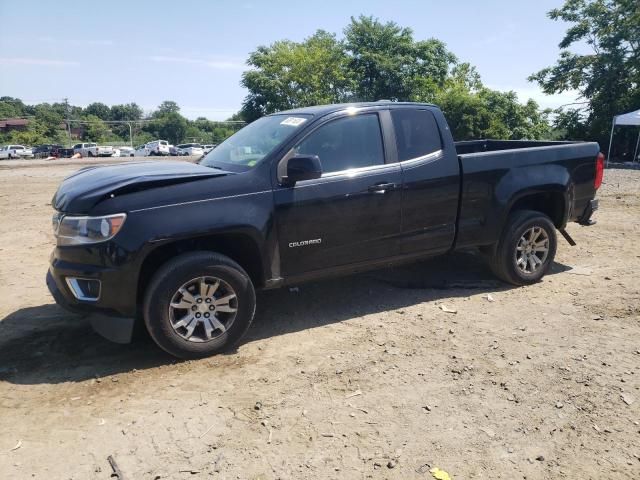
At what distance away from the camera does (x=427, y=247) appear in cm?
480

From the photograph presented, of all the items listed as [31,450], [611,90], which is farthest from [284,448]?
[611,90]

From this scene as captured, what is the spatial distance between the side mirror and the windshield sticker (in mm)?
514

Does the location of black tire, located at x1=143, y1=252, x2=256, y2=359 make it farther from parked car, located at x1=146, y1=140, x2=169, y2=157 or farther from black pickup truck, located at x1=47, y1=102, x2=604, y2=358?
parked car, located at x1=146, y1=140, x2=169, y2=157

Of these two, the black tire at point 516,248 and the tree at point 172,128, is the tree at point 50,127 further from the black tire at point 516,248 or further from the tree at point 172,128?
the black tire at point 516,248

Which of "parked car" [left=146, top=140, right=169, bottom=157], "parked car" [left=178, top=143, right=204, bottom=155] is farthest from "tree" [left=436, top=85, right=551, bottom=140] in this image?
"parked car" [left=146, top=140, right=169, bottom=157]

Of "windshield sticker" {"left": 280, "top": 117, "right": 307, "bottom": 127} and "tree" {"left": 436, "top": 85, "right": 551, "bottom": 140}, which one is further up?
"tree" {"left": 436, "top": 85, "right": 551, "bottom": 140}

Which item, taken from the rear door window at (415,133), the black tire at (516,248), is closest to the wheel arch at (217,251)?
the rear door window at (415,133)

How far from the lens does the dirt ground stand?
2.69 metres

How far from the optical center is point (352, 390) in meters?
3.39

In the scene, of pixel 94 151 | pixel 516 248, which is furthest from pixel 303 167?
pixel 94 151

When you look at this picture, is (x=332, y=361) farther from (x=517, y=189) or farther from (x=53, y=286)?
(x=517, y=189)

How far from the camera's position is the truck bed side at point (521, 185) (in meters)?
4.95

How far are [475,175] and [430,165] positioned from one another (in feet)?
1.75

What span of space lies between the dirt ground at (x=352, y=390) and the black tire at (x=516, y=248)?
0.16m
